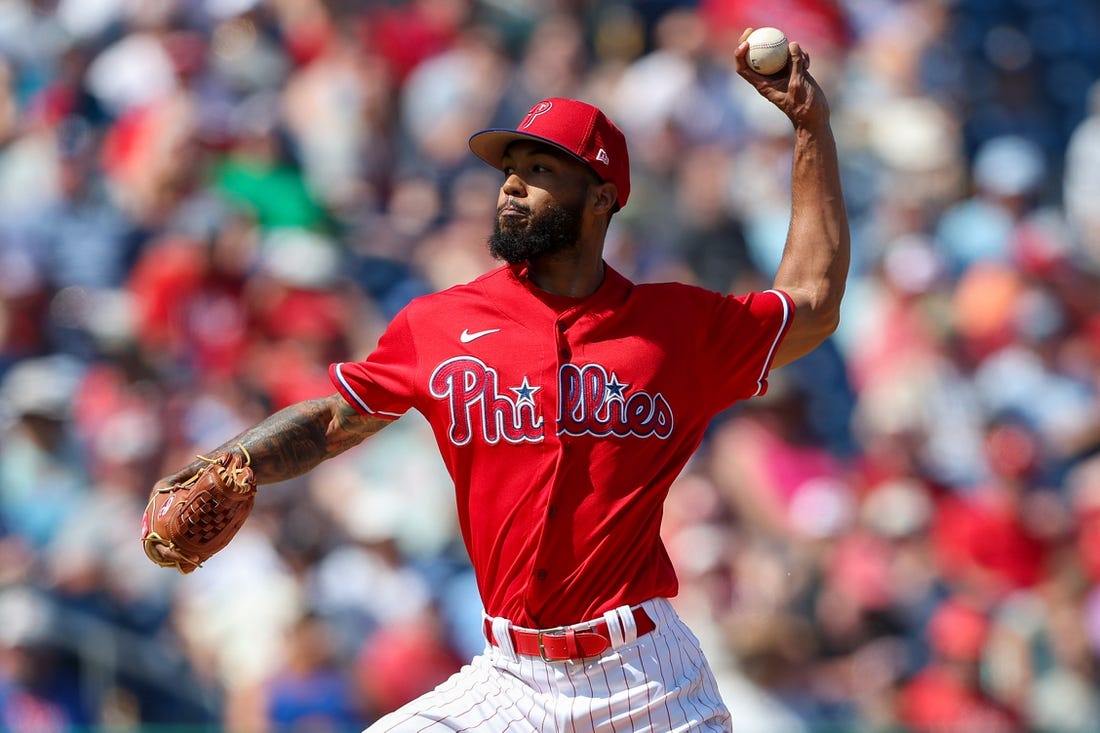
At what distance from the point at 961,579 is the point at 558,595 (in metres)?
3.98

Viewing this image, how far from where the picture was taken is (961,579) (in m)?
7.55

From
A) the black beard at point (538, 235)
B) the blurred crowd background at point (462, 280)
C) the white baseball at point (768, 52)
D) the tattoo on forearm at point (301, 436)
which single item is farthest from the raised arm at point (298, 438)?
the blurred crowd background at point (462, 280)

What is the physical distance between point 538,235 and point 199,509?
1.05 m

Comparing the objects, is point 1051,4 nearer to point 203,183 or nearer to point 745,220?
point 745,220

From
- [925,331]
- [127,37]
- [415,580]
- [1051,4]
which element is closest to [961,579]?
[925,331]

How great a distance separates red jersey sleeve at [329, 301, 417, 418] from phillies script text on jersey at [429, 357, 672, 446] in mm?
112

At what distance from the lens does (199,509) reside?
3994 mm

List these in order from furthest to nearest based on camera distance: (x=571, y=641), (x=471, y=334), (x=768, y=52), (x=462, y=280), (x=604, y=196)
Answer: (x=462, y=280) → (x=768, y=52) → (x=604, y=196) → (x=471, y=334) → (x=571, y=641)

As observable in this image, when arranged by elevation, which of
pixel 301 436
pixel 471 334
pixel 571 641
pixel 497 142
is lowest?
pixel 571 641

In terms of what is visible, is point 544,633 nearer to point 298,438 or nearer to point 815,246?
point 298,438

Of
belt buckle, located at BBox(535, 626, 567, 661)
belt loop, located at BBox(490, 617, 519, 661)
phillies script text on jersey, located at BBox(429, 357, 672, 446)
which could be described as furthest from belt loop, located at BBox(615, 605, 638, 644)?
phillies script text on jersey, located at BBox(429, 357, 672, 446)

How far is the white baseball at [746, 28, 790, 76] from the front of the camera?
14.5 ft

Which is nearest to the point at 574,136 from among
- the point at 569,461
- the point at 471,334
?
the point at 471,334

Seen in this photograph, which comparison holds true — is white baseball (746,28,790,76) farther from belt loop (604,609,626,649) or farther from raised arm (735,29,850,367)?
belt loop (604,609,626,649)
